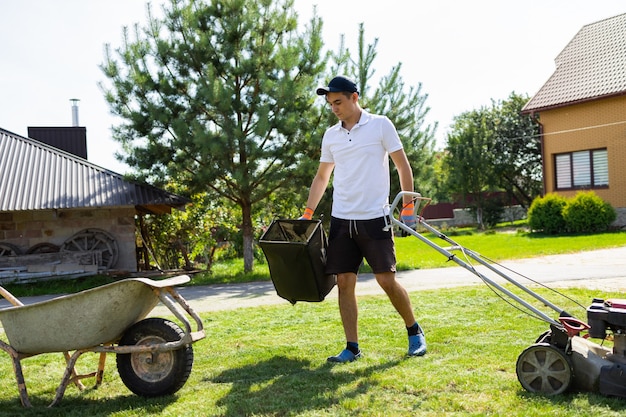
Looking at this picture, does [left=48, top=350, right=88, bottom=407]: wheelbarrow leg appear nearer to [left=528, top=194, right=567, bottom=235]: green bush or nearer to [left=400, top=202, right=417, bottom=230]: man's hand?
[left=400, top=202, right=417, bottom=230]: man's hand

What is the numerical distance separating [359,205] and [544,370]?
1666 millimetres

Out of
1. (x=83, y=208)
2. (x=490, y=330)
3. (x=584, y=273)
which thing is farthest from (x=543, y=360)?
(x=83, y=208)

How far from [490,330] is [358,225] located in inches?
66.0

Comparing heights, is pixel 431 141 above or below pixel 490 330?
above

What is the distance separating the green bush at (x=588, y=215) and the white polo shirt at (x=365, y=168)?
16.6 m

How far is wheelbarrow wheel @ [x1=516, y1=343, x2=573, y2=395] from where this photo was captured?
3.63m

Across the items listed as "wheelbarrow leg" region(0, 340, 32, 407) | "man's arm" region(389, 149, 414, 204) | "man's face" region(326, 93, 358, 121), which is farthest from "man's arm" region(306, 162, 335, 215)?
"wheelbarrow leg" region(0, 340, 32, 407)

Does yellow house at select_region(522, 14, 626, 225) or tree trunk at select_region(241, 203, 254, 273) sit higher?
yellow house at select_region(522, 14, 626, 225)

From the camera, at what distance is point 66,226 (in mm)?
13312

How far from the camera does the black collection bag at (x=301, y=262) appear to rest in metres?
4.80

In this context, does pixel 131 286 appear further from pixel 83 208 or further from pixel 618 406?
pixel 83 208

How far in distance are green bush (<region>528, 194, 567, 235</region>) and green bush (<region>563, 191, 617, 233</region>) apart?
31cm

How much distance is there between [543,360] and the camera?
372cm

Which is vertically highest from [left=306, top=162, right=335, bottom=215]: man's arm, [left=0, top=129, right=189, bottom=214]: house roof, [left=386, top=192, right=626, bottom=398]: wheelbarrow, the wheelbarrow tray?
[left=0, top=129, right=189, bottom=214]: house roof
